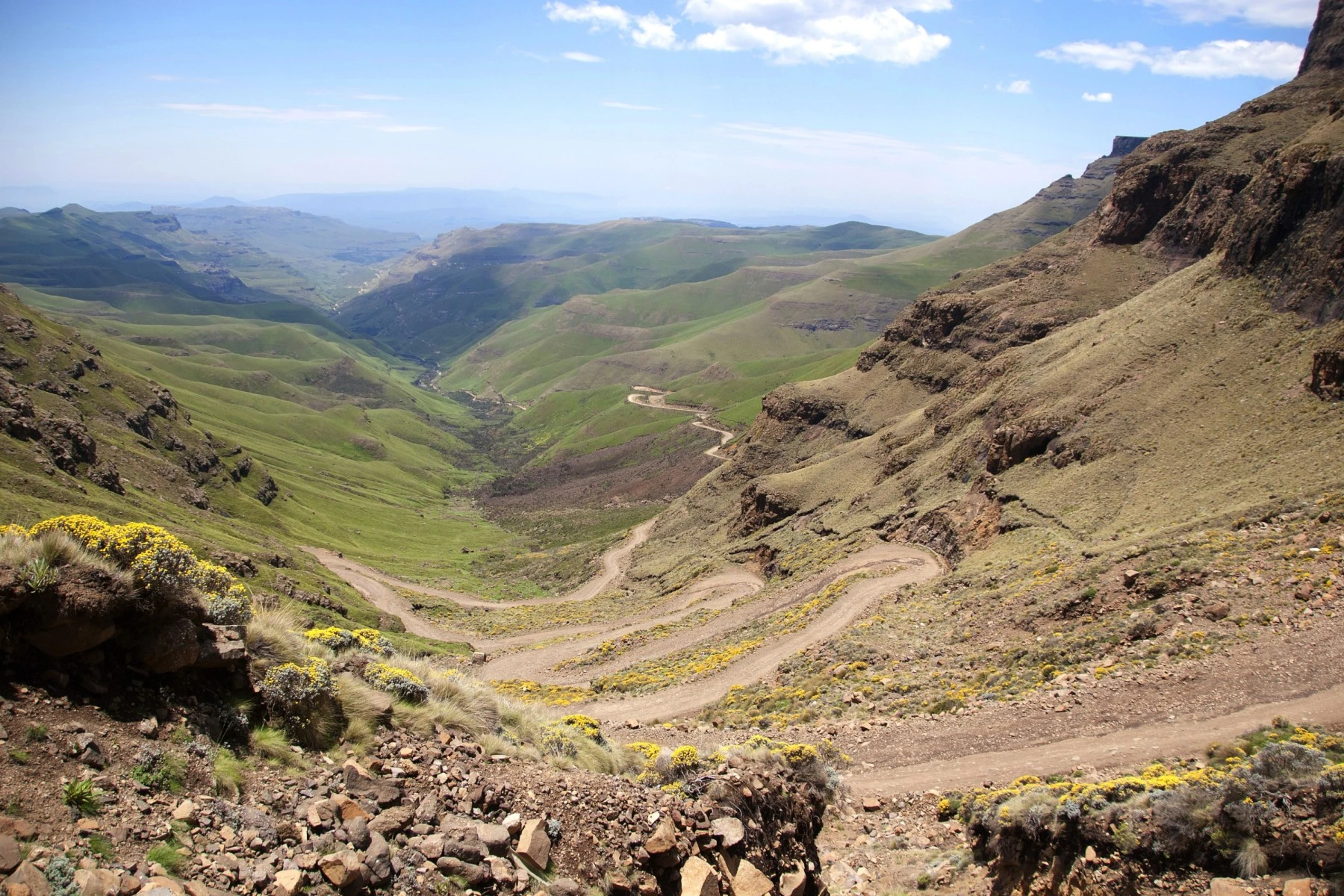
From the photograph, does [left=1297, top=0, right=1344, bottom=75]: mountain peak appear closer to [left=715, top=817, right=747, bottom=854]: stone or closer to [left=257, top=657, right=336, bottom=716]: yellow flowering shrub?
[left=715, top=817, right=747, bottom=854]: stone

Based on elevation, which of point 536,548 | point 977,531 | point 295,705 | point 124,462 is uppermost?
point 295,705

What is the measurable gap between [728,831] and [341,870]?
6.93m

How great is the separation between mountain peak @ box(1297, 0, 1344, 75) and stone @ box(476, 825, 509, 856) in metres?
120

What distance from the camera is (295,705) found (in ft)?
38.6

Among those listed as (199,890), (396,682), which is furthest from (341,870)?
(396,682)

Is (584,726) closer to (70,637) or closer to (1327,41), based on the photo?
(70,637)

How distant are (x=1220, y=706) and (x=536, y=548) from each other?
113572mm

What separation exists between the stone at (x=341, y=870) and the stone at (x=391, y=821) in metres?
1.09

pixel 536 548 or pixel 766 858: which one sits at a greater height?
pixel 766 858

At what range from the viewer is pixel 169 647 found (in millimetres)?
10398

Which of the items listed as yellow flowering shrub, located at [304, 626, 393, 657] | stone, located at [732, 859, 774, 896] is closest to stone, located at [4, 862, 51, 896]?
yellow flowering shrub, located at [304, 626, 393, 657]

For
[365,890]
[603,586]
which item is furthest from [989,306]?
[365,890]

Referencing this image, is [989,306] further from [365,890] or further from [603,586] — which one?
[365,890]

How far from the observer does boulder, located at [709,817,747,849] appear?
42.6 feet
